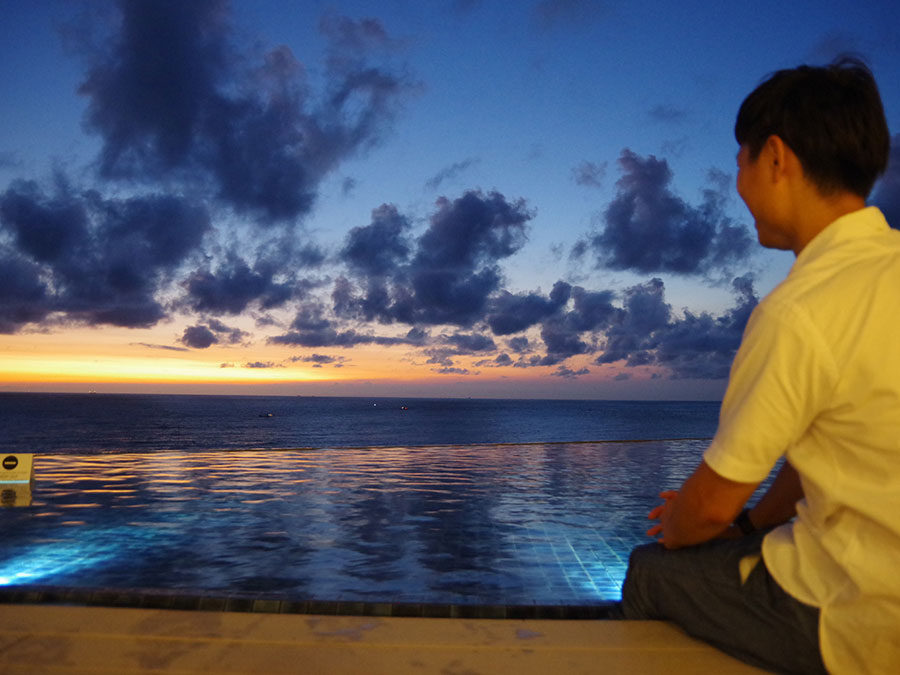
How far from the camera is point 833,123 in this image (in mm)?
1225

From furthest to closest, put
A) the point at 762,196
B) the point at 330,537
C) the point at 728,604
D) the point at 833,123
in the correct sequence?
the point at 330,537 < the point at 728,604 < the point at 762,196 < the point at 833,123

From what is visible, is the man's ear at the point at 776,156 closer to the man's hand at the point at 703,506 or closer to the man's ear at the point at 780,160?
the man's ear at the point at 780,160

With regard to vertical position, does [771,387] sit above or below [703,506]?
above

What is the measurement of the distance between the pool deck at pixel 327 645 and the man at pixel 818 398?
0.32 m

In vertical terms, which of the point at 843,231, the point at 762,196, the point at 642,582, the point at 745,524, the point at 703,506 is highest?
the point at 762,196

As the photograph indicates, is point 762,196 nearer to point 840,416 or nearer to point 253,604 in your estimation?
point 840,416

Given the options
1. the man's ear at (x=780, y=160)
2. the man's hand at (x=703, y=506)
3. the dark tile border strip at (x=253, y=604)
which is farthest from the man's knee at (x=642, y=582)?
the dark tile border strip at (x=253, y=604)

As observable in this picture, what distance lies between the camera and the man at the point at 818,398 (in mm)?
1069

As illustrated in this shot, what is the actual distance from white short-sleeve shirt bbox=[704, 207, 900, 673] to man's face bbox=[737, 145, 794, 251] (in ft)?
0.49

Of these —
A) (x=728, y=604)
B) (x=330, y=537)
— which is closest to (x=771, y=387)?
(x=728, y=604)

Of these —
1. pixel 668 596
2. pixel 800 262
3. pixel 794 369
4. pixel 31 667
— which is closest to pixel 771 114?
pixel 800 262

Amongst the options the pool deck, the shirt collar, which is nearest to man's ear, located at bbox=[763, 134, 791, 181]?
the shirt collar

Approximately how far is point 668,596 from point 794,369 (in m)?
0.94

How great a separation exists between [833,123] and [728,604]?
1.10 meters
